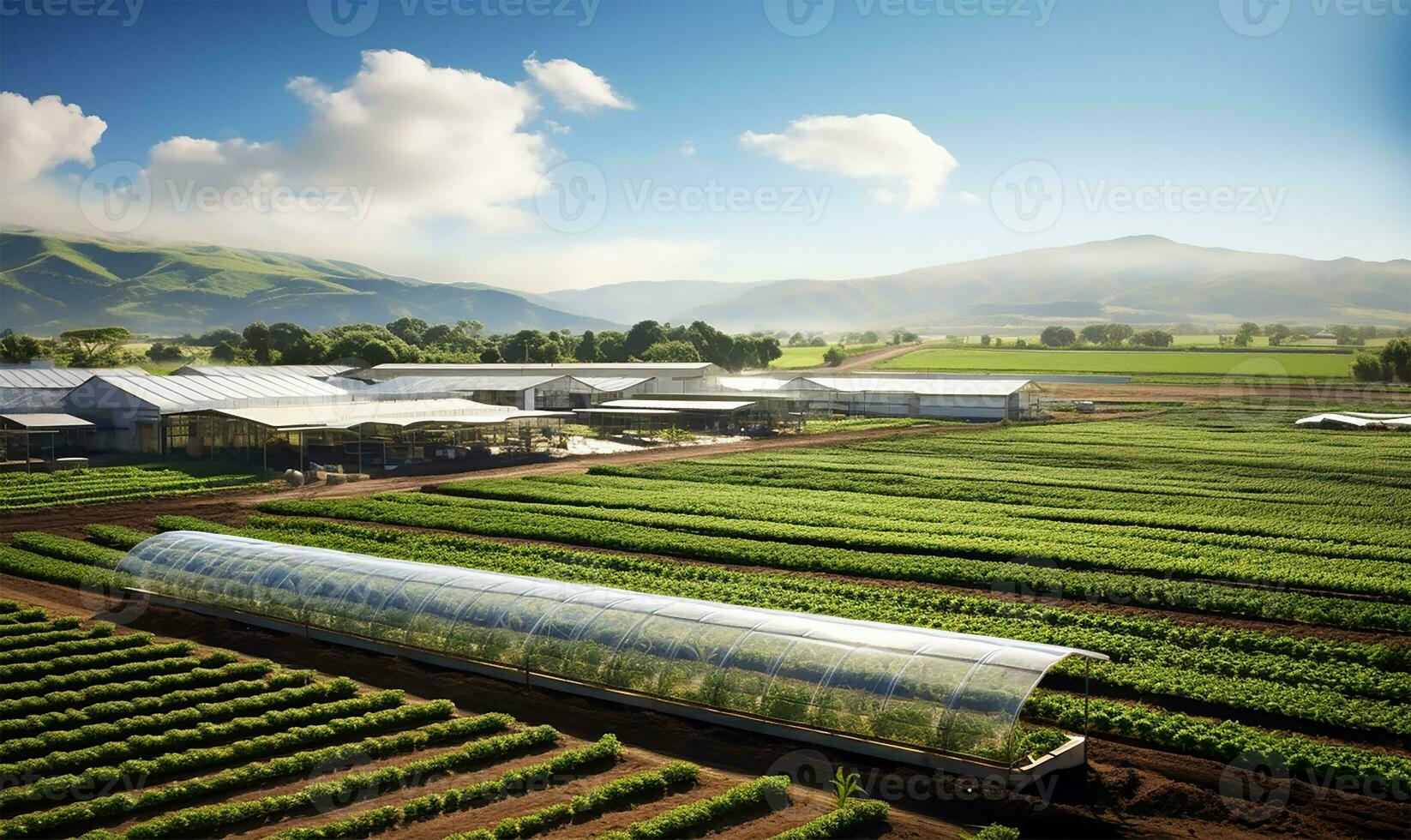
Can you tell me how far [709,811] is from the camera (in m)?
14.9

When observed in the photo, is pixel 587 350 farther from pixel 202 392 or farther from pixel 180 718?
pixel 180 718

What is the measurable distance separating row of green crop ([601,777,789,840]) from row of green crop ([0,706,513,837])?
194 inches

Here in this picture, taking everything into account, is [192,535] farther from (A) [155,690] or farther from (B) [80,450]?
(B) [80,450]

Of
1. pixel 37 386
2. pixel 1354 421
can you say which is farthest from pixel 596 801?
pixel 1354 421

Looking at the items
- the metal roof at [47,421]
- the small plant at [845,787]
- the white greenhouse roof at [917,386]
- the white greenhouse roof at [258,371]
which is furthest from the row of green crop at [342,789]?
the white greenhouse roof at [917,386]

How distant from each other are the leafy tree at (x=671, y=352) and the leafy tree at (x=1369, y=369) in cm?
9328

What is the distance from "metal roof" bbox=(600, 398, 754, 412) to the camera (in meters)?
85.8

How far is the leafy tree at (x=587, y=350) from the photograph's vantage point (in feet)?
549

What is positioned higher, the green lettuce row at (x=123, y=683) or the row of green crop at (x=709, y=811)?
the green lettuce row at (x=123, y=683)

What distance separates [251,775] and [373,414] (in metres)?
51.9

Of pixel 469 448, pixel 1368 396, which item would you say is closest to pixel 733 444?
pixel 469 448

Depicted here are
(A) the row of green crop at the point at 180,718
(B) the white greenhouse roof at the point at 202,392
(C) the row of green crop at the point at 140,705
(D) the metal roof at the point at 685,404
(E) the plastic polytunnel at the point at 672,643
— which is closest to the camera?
(E) the plastic polytunnel at the point at 672,643

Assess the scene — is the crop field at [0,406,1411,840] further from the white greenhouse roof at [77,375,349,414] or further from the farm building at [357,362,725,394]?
the farm building at [357,362,725,394]

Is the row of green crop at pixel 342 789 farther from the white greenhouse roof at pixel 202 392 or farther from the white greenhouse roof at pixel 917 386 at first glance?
the white greenhouse roof at pixel 917 386
